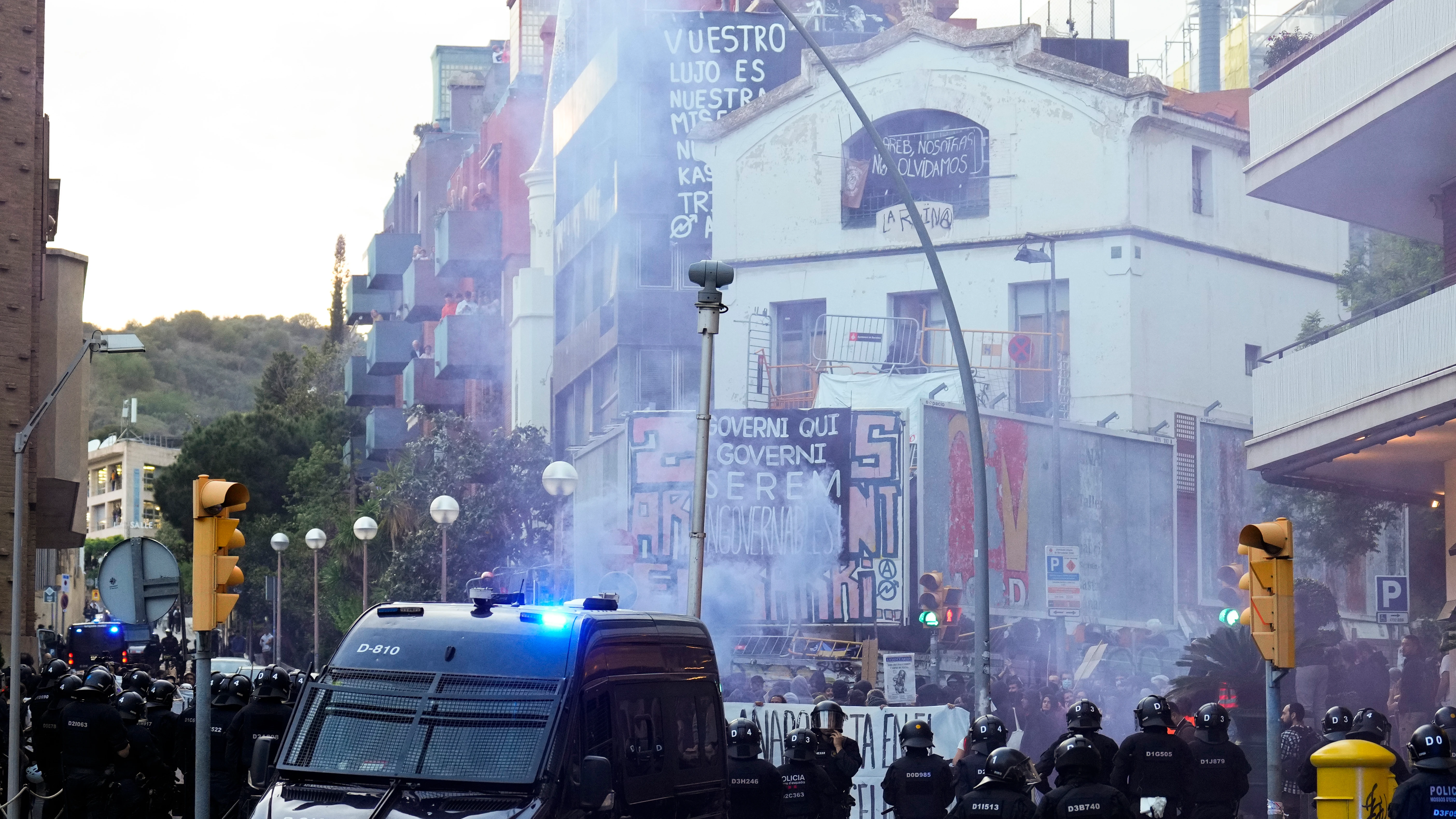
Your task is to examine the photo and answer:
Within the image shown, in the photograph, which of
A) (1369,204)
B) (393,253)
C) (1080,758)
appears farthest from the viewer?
(393,253)

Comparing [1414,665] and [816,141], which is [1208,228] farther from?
[1414,665]

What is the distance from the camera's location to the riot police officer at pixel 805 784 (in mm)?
11891

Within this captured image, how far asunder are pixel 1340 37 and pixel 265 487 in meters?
60.0

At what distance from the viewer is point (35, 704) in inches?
574

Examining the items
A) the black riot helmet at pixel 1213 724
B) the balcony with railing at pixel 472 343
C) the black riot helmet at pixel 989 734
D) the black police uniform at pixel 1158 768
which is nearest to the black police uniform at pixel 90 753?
the black riot helmet at pixel 989 734

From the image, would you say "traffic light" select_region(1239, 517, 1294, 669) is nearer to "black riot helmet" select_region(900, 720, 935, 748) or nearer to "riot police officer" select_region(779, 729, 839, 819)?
"black riot helmet" select_region(900, 720, 935, 748)

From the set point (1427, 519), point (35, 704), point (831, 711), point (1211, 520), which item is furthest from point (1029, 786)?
point (1211, 520)

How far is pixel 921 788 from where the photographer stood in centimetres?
1207

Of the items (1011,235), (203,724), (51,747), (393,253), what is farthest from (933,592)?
(393,253)

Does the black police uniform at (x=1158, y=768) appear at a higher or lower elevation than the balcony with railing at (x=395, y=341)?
lower

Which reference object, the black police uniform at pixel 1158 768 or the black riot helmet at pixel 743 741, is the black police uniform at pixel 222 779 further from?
the black police uniform at pixel 1158 768

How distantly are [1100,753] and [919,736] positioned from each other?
4.20 feet

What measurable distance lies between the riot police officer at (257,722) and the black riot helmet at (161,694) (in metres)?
1.33

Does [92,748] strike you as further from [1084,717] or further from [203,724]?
[1084,717]
